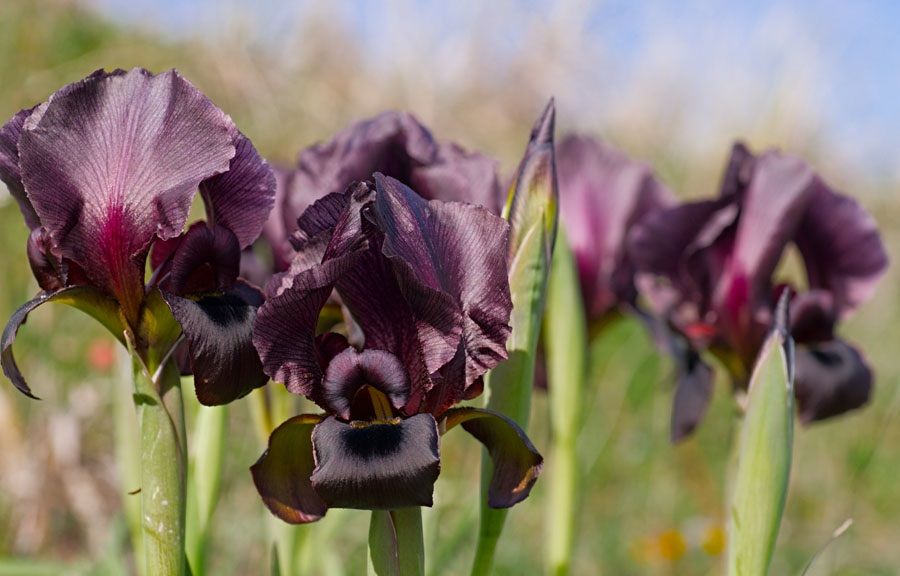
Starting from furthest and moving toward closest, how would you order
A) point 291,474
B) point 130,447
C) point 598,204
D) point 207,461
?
point 598,204 → point 130,447 → point 207,461 → point 291,474

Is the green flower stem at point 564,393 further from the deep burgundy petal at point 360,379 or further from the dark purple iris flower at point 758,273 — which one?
the deep burgundy petal at point 360,379

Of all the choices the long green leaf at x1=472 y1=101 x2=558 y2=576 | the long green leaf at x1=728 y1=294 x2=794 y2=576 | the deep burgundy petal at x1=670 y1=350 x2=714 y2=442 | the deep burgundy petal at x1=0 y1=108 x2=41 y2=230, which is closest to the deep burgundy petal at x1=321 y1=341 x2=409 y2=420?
the long green leaf at x1=472 y1=101 x2=558 y2=576

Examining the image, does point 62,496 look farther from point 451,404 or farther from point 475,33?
point 475,33

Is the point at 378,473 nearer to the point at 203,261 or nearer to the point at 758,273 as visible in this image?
the point at 203,261

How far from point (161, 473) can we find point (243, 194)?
0.94ft

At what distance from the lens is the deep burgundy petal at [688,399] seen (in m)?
1.54

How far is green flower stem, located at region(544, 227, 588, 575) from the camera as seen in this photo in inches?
58.1

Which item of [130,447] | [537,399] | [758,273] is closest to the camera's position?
[130,447]

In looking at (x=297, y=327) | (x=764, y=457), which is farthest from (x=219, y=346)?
(x=764, y=457)

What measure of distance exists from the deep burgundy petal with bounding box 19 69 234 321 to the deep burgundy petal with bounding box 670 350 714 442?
89 centimetres

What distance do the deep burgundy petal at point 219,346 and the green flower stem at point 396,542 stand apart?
18 cm

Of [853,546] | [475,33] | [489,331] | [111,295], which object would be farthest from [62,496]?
[475,33]

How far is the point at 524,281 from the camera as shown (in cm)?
110

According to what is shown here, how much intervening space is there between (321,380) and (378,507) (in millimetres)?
148
